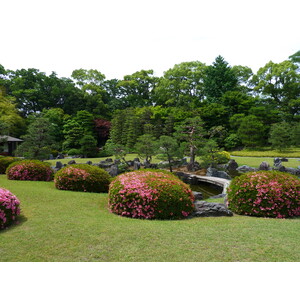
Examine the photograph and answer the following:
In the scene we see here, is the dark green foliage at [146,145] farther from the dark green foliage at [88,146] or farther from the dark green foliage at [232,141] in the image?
the dark green foliage at [232,141]

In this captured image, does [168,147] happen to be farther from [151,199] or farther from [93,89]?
[93,89]

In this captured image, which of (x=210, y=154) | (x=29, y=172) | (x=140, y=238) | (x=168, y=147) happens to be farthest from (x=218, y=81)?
(x=140, y=238)

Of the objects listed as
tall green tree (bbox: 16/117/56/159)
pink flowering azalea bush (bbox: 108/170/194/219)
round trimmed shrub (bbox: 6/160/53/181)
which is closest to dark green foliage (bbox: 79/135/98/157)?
tall green tree (bbox: 16/117/56/159)

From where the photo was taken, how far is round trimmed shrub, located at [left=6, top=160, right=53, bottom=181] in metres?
8.46

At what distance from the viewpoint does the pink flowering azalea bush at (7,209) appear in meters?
3.78

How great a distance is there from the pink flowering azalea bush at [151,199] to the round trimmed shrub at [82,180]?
82.8 inches

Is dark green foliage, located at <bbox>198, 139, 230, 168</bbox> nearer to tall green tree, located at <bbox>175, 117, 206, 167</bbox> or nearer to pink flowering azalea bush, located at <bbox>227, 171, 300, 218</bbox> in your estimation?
tall green tree, located at <bbox>175, 117, 206, 167</bbox>

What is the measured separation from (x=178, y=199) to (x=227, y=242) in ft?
5.03

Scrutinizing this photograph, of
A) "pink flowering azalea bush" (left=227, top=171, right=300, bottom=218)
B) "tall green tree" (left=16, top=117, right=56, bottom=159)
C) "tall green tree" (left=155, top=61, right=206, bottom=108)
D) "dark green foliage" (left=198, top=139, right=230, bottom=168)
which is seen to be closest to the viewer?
"pink flowering azalea bush" (left=227, top=171, right=300, bottom=218)

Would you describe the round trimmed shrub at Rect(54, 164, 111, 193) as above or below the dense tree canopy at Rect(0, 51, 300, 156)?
below


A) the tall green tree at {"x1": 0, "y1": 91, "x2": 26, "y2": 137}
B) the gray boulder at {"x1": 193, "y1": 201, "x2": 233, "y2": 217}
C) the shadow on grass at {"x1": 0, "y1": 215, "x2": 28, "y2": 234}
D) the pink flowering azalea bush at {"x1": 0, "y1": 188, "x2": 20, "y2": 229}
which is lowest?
the shadow on grass at {"x1": 0, "y1": 215, "x2": 28, "y2": 234}

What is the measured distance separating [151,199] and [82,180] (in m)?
3.12

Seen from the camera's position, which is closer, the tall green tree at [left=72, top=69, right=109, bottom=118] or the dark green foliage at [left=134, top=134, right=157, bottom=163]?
the dark green foliage at [left=134, top=134, right=157, bottom=163]

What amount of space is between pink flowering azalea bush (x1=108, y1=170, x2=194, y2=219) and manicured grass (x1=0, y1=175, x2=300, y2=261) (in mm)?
260
